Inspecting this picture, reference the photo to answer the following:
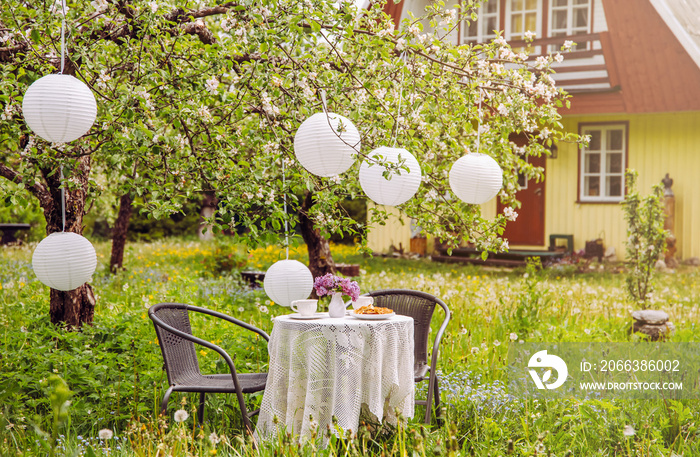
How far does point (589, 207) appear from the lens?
1190 cm

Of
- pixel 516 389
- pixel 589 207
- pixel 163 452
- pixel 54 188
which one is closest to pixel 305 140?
pixel 163 452

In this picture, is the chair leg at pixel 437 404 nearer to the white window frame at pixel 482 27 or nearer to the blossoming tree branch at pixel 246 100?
the blossoming tree branch at pixel 246 100

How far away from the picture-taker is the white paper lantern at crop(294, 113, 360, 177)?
3314 mm

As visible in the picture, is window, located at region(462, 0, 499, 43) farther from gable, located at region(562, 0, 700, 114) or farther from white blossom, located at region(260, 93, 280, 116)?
white blossom, located at region(260, 93, 280, 116)

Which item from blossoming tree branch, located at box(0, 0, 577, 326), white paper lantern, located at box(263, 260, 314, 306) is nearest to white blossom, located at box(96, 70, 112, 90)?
blossoming tree branch, located at box(0, 0, 577, 326)

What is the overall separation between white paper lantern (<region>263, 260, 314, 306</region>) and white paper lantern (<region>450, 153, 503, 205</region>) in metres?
1.09

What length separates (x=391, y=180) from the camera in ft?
11.4

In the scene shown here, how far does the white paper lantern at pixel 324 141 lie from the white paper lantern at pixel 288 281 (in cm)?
80

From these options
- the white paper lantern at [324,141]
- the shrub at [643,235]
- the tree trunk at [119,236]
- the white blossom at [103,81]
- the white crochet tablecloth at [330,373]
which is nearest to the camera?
the white paper lantern at [324,141]

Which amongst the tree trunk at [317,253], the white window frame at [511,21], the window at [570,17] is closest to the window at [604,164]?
the window at [570,17]

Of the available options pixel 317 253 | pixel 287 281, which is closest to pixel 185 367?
pixel 287 281

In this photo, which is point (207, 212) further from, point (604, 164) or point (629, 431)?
point (629, 431)

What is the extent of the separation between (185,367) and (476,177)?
213 centimetres

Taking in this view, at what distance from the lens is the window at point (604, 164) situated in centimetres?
1182
